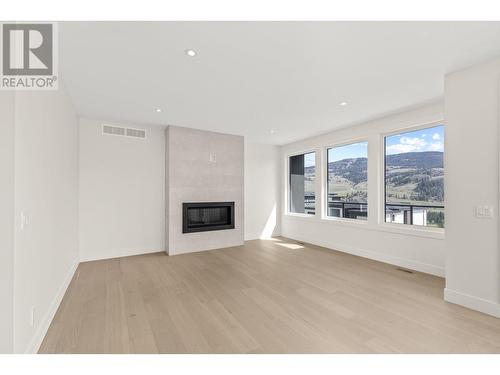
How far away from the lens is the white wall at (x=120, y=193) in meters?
4.14

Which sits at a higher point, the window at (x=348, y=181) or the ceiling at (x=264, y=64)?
the ceiling at (x=264, y=64)

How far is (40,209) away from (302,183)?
5357 mm

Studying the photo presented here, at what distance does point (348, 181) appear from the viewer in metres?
4.95

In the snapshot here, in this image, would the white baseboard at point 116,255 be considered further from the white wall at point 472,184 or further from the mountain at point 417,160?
the mountain at point 417,160

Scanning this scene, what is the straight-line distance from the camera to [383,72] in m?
2.50

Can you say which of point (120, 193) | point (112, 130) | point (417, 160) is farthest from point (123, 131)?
point (417, 160)

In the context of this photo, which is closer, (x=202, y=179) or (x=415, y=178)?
(x=415, y=178)

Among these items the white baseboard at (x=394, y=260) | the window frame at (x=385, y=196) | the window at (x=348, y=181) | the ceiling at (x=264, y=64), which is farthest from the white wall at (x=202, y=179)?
the window frame at (x=385, y=196)

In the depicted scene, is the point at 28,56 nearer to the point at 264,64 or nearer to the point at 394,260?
the point at 264,64

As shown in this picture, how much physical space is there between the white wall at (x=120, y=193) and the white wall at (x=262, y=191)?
2.28m

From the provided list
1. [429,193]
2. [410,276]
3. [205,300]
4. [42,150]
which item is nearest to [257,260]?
[205,300]

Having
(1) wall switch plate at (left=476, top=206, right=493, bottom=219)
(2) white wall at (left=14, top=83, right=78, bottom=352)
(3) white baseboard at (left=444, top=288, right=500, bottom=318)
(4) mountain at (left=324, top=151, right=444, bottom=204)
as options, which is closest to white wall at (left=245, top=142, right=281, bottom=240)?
(4) mountain at (left=324, top=151, right=444, bottom=204)
